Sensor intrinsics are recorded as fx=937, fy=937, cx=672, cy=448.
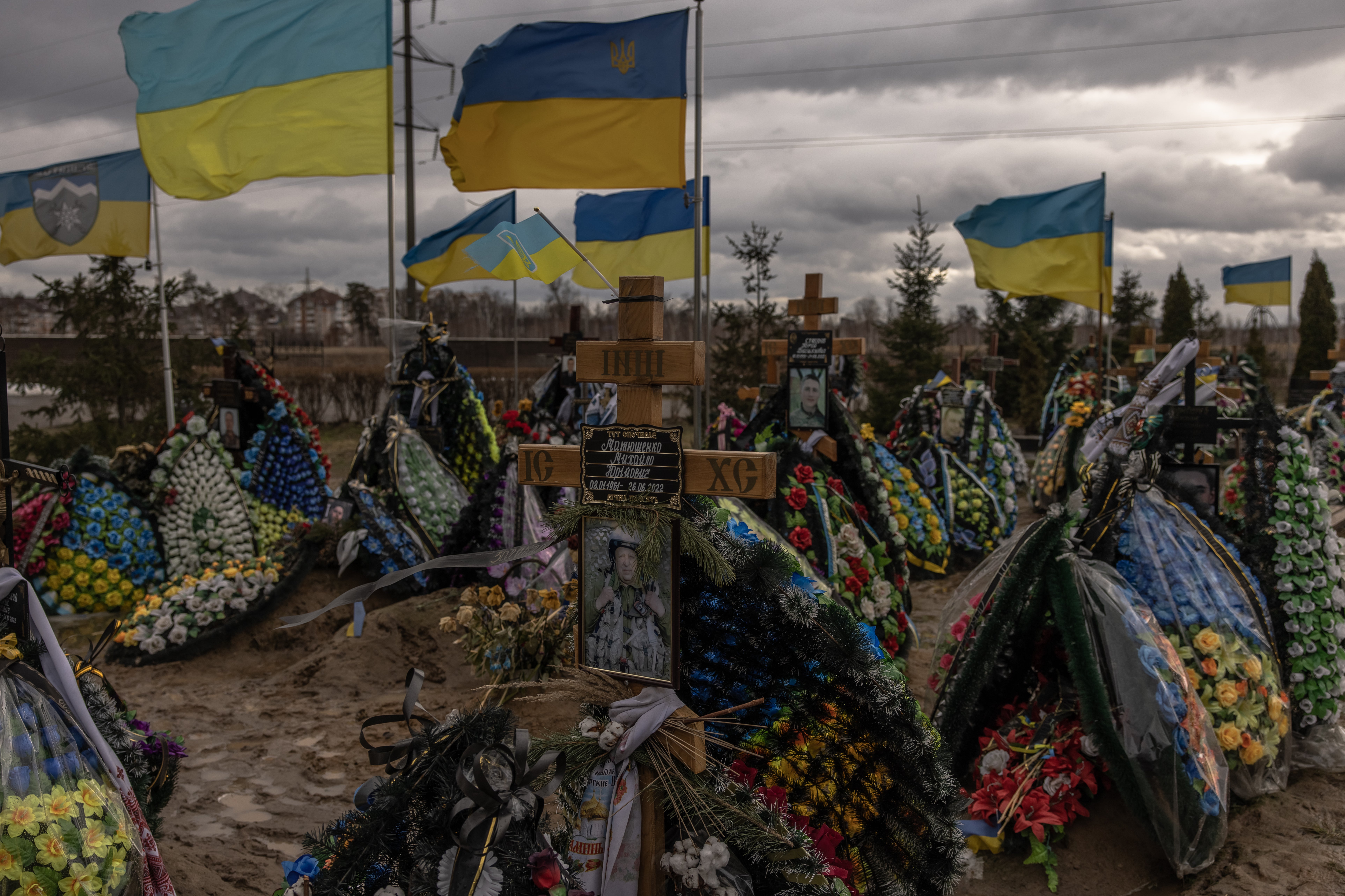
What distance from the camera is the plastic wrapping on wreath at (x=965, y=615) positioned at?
435 cm

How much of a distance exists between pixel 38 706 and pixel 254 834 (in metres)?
1.65

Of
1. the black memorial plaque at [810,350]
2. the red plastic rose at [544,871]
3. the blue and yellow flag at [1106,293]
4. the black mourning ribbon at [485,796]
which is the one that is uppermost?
the blue and yellow flag at [1106,293]

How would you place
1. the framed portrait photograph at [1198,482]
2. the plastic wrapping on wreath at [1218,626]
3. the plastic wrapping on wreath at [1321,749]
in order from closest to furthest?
the plastic wrapping on wreath at [1218,626] → the plastic wrapping on wreath at [1321,749] → the framed portrait photograph at [1198,482]

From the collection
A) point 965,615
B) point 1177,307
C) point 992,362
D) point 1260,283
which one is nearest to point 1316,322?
point 1177,307

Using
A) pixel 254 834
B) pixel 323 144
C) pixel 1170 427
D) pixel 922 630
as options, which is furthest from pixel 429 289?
pixel 1170 427

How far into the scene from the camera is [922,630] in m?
7.44

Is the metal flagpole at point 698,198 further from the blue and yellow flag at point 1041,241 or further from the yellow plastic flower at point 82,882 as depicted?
the blue and yellow flag at point 1041,241

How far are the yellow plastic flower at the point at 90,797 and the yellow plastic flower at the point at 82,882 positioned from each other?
146 millimetres

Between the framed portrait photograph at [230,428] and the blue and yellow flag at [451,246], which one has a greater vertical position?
the blue and yellow flag at [451,246]

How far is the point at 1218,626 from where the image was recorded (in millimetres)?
4324

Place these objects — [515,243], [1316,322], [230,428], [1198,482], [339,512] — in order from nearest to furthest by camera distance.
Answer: [515,243], [1198,482], [339,512], [230,428], [1316,322]

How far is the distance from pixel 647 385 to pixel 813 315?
16.5 feet

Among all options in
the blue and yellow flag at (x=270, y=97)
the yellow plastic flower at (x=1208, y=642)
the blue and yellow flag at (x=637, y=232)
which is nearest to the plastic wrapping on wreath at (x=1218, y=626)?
the yellow plastic flower at (x=1208, y=642)

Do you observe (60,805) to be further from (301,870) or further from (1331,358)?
(1331,358)
